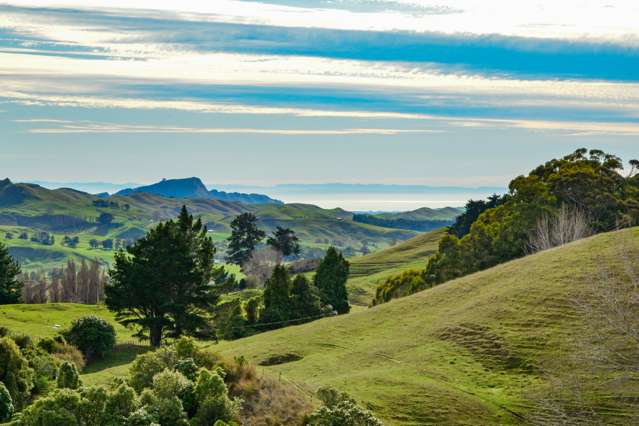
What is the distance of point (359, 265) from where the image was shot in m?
193

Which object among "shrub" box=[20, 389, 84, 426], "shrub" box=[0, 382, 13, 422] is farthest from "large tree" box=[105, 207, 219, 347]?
"shrub" box=[20, 389, 84, 426]

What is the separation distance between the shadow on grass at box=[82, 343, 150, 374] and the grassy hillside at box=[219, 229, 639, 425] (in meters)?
9.63

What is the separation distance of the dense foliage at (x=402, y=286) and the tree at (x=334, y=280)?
6.09 m

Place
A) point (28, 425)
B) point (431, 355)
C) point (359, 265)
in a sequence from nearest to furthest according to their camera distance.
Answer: point (28, 425) → point (431, 355) → point (359, 265)

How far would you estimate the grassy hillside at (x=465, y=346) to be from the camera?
3900 centimetres

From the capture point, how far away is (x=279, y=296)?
78.9m

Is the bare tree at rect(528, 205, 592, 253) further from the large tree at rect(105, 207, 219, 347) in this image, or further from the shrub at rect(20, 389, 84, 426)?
the shrub at rect(20, 389, 84, 426)

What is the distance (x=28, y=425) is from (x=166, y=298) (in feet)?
160

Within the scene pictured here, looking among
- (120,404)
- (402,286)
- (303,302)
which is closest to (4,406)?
(120,404)

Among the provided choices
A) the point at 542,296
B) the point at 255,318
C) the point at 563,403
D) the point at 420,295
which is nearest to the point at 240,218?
the point at 255,318

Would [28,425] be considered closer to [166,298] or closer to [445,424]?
[445,424]

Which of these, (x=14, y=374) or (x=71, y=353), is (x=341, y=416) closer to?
(x=14, y=374)

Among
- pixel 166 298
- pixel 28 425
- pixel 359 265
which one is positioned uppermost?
pixel 28 425

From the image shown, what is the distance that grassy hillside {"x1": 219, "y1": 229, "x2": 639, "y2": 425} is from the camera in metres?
39.0
